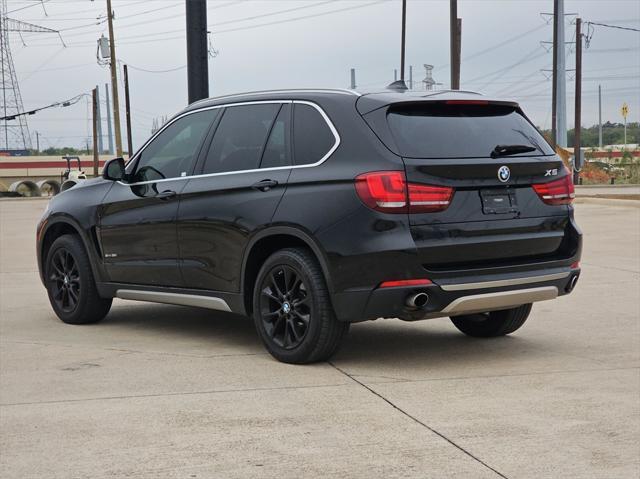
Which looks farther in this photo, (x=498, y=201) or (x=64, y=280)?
(x=64, y=280)

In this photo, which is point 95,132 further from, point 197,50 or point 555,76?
point 197,50

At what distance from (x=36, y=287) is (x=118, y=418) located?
6870 mm

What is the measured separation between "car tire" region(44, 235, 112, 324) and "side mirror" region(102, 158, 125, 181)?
2.48ft

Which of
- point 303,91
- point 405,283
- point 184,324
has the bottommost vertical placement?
point 184,324

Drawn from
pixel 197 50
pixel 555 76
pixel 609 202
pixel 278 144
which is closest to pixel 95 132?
pixel 555 76

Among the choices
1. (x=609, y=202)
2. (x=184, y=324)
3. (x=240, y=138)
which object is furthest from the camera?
(x=609, y=202)

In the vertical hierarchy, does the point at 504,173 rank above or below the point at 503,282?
above

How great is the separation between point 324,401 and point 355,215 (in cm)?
122

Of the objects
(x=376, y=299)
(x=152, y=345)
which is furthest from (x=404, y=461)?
(x=152, y=345)

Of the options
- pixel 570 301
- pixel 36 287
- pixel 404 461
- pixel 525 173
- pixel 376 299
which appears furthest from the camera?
pixel 36 287

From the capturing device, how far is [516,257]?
707 centimetres

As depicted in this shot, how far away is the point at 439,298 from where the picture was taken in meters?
6.68

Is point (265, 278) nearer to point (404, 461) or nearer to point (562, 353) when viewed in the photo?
point (562, 353)

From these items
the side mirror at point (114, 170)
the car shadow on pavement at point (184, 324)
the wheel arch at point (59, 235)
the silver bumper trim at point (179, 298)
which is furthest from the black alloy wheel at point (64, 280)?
the side mirror at point (114, 170)
